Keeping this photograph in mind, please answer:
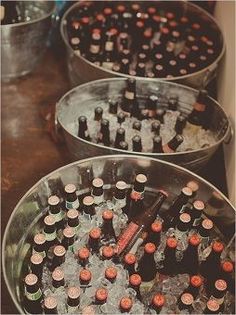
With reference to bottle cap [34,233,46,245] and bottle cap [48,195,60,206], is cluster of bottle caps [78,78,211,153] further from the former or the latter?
bottle cap [34,233,46,245]

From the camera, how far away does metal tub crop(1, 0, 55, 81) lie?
5.91 feet

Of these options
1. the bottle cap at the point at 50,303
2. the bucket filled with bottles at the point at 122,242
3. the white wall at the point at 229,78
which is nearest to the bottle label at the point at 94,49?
the white wall at the point at 229,78

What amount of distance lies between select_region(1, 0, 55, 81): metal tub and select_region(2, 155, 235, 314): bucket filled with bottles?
2.36 feet

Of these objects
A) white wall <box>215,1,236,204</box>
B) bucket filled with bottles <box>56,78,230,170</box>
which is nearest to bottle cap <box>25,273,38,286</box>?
bucket filled with bottles <box>56,78,230,170</box>

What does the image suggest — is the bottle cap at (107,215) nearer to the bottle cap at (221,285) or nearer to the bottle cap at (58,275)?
the bottle cap at (58,275)

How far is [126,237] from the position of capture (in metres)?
1.31

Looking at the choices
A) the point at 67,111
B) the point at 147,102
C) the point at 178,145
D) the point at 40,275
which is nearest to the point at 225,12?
the point at 147,102

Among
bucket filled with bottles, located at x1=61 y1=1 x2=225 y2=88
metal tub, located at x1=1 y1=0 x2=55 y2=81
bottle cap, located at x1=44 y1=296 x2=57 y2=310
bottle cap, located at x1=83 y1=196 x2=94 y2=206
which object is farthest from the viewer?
bucket filled with bottles, located at x1=61 y1=1 x2=225 y2=88

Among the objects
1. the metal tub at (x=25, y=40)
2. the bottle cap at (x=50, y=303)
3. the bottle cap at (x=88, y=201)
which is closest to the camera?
the bottle cap at (x=50, y=303)

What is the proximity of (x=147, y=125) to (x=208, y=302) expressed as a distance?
0.74 meters

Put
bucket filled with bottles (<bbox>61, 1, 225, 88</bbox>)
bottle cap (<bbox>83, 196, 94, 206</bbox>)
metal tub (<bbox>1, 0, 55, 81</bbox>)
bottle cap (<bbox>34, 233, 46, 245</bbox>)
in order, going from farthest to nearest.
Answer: bucket filled with bottles (<bbox>61, 1, 225, 88</bbox>), metal tub (<bbox>1, 0, 55, 81</bbox>), bottle cap (<bbox>83, 196, 94, 206</bbox>), bottle cap (<bbox>34, 233, 46, 245</bbox>)

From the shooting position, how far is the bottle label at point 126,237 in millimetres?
1297

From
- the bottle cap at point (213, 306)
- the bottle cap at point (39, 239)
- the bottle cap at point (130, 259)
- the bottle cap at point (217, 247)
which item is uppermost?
the bottle cap at point (39, 239)

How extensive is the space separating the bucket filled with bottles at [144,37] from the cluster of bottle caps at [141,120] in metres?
0.13
